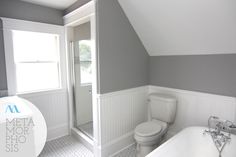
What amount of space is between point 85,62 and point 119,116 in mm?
1263

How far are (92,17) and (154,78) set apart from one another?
145 cm

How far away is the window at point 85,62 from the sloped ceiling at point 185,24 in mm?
1003

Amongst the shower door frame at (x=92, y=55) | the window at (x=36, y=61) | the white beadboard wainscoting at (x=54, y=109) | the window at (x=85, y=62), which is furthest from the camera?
the window at (x=85, y=62)

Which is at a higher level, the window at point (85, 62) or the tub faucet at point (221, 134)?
the window at point (85, 62)

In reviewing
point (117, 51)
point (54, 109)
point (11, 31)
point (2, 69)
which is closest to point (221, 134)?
point (117, 51)

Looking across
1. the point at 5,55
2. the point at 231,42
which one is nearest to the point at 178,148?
the point at 231,42

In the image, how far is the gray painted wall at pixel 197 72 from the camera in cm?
183

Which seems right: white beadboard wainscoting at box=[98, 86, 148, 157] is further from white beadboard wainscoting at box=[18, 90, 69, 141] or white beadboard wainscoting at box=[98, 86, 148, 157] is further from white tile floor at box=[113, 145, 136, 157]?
white beadboard wainscoting at box=[18, 90, 69, 141]

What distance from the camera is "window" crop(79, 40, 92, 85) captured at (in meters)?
2.74

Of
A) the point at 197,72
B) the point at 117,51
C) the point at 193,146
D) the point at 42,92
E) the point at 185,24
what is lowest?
the point at 193,146

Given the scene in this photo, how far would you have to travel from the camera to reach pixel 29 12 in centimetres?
228

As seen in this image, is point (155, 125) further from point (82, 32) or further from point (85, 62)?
point (82, 32)

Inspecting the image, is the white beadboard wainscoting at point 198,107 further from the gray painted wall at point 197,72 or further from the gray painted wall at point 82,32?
the gray painted wall at point 82,32

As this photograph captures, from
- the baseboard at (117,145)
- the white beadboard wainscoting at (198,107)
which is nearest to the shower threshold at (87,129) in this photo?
the baseboard at (117,145)
